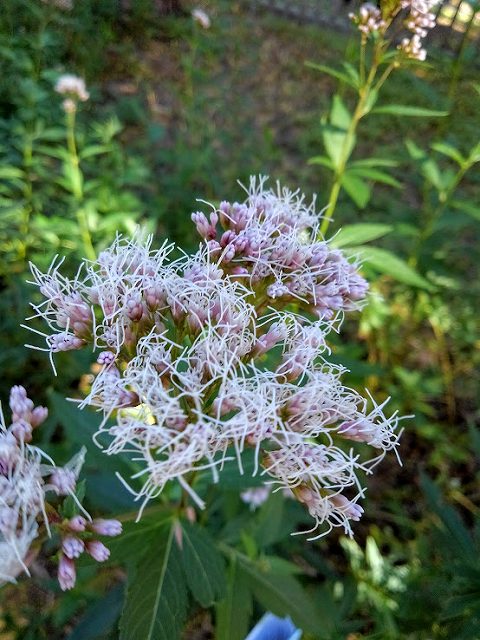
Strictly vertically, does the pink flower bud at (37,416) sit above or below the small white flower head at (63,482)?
above

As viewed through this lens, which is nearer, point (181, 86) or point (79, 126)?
point (79, 126)

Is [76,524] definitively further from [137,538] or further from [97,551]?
[137,538]

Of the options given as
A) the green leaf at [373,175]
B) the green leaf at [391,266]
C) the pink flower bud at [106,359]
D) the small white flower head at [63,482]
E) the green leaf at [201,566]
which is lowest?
the green leaf at [201,566]

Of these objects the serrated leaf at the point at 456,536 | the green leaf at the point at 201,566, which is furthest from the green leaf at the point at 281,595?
the serrated leaf at the point at 456,536

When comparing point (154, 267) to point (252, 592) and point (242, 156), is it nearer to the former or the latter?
point (252, 592)

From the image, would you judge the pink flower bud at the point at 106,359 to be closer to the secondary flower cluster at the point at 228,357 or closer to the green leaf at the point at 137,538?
the secondary flower cluster at the point at 228,357

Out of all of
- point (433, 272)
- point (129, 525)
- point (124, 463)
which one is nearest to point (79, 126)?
point (433, 272)
